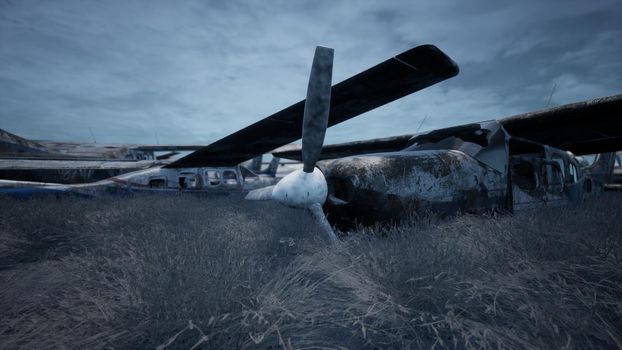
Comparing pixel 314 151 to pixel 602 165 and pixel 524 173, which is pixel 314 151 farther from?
pixel 602 165

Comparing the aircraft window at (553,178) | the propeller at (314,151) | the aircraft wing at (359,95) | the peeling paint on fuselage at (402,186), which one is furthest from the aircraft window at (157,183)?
the aircraft window at (553,178)

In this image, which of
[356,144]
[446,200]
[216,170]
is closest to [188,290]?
[446,200]

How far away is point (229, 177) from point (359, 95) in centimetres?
675

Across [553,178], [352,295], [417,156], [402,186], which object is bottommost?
[352,295]

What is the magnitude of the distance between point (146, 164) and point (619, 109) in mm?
13492

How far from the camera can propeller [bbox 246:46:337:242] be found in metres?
3.28

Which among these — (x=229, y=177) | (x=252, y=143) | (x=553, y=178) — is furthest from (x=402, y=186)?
(x=229, y=177)

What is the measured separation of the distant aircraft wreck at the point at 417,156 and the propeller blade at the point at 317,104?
0.04ft

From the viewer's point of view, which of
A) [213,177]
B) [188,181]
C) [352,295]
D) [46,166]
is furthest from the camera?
[213,177]

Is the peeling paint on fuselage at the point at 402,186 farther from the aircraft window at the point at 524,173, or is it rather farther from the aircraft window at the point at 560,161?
the aircraft window at the point at 560,161

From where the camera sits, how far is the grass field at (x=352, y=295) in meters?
1.60

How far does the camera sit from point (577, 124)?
5863mm

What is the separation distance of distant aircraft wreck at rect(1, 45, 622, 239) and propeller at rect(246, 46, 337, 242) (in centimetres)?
1

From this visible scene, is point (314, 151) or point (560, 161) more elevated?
point (314, 151)
